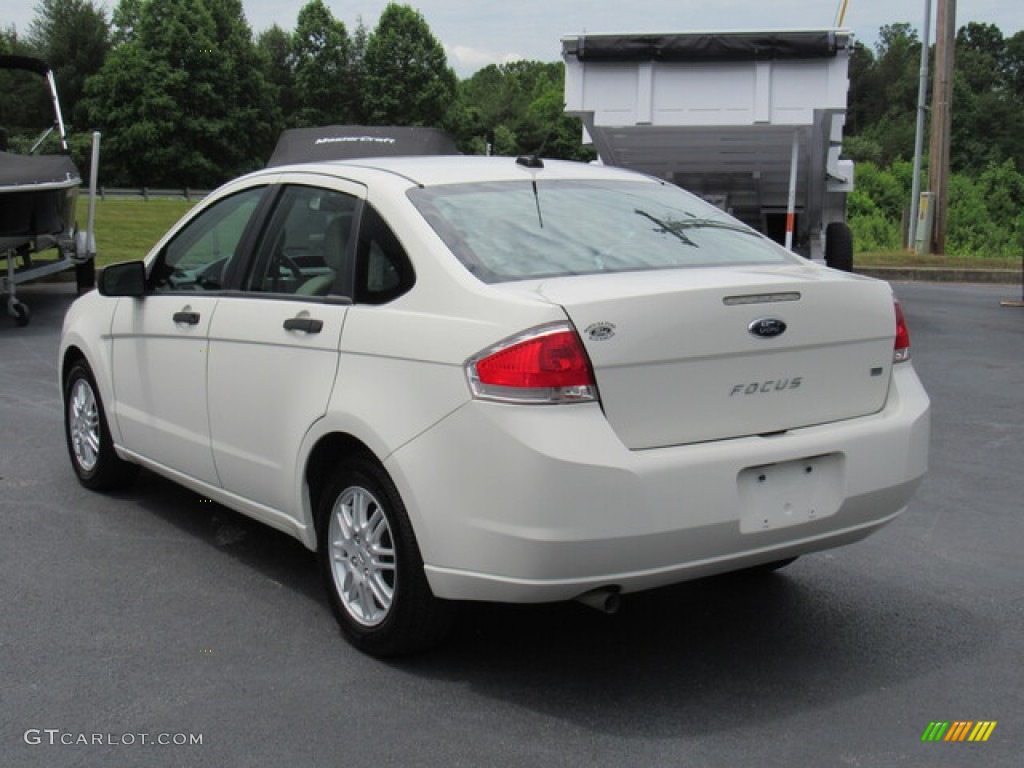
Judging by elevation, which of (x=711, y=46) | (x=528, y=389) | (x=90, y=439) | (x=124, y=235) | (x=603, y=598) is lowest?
(x=90, y=439)

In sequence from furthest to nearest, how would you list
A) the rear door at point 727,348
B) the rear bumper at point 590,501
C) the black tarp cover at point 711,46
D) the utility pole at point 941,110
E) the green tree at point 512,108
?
the green tree at point 512,108 → the utility pole at point 941,110 → the black tarp cover at point 711,46 → the rear door at point 727,348 → the rear bumper at point 590,501

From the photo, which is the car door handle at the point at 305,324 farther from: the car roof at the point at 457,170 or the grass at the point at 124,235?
the grass at the point at 124,235

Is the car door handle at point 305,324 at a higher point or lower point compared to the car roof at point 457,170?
lower

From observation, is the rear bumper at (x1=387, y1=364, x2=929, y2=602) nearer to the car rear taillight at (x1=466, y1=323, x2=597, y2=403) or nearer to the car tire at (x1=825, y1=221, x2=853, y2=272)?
the car rear taillight at (x1=466, y1=323, x2=597, y2=403)

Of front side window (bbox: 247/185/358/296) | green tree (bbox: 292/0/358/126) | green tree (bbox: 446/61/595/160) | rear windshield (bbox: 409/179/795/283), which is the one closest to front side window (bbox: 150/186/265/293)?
front side window (bbox: 247/185/358/296)

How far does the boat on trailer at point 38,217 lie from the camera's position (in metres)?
12.1

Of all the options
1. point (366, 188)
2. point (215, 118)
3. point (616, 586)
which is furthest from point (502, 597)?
point (215, 118)

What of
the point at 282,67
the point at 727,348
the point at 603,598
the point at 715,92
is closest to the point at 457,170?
the point at 727,348

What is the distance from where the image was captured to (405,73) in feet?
287

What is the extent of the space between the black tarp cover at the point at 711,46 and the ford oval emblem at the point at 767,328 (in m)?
7.57

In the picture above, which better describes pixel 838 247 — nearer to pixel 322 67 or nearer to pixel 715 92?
pixel 715 92

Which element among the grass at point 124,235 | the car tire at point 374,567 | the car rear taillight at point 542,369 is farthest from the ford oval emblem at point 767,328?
the grass at point 124,235

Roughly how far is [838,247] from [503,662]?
32.8 ft

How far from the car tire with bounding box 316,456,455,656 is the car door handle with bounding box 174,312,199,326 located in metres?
1.14
